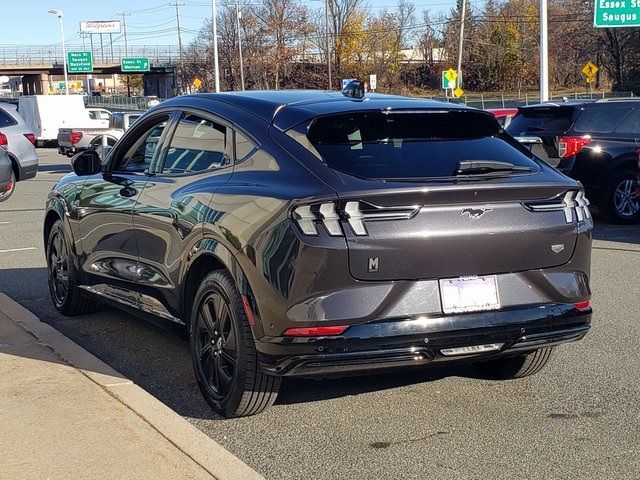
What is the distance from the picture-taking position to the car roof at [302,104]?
503 centimetres

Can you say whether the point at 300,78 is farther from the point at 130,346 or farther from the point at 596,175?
the point at 130,346

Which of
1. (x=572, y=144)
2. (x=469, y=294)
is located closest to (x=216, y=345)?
(x=469, y=294)

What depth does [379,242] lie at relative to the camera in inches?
174

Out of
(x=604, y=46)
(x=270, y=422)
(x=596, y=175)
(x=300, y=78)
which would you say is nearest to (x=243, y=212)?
(x=270, y=422)

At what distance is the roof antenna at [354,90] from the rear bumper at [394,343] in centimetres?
168

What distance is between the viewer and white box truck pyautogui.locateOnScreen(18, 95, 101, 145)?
4069 cm

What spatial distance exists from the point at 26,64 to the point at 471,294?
97935mm

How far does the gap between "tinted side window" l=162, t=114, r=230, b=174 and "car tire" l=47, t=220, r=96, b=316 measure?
1730 millimetres

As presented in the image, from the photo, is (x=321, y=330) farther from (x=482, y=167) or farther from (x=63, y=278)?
(x=63, y=278)

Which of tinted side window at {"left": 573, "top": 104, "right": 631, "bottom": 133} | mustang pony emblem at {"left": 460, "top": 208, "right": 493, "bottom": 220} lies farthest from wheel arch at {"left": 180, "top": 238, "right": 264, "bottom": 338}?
tinted side window at {"left": 573, "top": 104, "right": 631, "bottom": 133}

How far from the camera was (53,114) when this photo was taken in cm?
4084

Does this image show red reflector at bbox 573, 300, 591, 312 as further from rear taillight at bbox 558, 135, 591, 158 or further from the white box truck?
the white box truck

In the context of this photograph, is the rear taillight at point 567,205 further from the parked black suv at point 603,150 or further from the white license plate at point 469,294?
the parked black suv at point 603,150

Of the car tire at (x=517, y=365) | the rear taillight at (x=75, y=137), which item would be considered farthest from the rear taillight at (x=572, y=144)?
the rear taillight at (x=75, y=137)
